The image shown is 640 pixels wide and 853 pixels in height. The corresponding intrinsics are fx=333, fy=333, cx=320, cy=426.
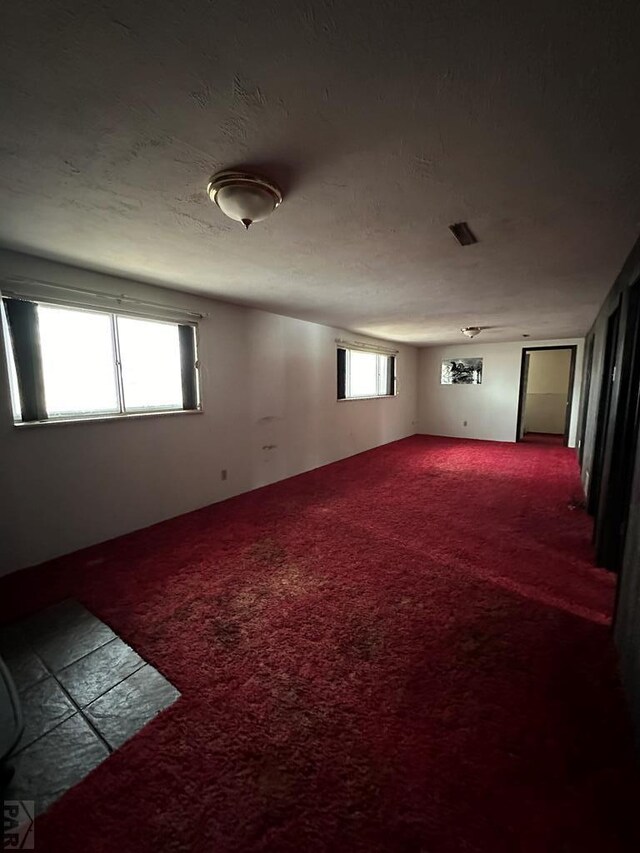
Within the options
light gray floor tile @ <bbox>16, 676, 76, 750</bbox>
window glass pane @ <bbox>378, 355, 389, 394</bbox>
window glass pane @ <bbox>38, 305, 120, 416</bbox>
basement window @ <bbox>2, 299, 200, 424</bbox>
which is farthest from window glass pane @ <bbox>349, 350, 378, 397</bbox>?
light gray floor tile @ <bbox>16, 676, 76, 750</bbox>

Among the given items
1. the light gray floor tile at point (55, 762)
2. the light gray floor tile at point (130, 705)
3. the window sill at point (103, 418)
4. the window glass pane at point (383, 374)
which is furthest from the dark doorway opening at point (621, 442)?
the window glass pane at point (383, 374)

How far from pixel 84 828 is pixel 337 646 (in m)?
1.05

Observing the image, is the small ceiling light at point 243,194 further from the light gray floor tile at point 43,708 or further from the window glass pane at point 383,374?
the window glass pane at point 383,374

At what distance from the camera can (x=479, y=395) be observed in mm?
7266

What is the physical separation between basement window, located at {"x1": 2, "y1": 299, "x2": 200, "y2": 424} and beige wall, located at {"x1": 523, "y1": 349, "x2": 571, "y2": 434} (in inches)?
301

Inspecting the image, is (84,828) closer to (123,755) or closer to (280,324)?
(123,755)

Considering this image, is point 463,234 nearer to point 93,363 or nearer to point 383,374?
point 93,363

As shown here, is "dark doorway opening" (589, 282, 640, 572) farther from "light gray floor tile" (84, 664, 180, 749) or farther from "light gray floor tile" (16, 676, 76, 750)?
"light gray floor tile" (16, 676, 76, 750)

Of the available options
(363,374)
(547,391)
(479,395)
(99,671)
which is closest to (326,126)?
(99,671)

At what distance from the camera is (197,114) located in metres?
Answer: 1.09

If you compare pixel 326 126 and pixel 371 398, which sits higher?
pixel 326 126

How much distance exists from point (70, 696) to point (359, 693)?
1.25 m

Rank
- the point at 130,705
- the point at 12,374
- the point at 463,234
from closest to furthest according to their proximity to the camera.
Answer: the point at 130,705
the point at 463,234
the point at 12,374

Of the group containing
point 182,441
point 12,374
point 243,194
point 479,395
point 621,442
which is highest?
point 243,194
